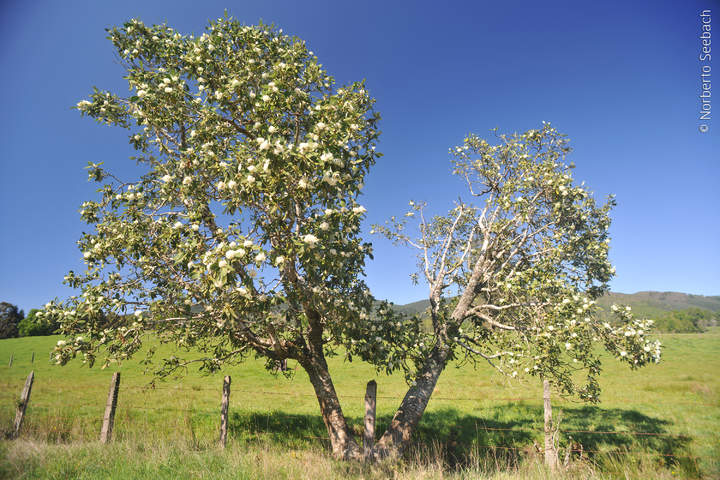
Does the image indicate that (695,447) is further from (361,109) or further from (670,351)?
(670,351)

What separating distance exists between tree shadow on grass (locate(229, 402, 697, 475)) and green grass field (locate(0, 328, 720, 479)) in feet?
0.24

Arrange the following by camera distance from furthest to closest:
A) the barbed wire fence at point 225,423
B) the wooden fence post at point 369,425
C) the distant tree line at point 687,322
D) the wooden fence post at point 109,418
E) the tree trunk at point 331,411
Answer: the distant tree line at point 687,322 < the barbed wire fence at point 225,423 < the wooden fence post at point 109,418 < the tree trunk at point 331,411 < the wooden fence post at point 369,425

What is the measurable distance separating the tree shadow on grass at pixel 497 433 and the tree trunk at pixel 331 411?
254 cm

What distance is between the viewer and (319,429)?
13.3 metres

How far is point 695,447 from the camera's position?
37.2ft

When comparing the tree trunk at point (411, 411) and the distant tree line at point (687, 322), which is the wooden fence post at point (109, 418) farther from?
the distant tree line at point (687, 322)

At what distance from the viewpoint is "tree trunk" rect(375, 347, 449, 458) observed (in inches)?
364

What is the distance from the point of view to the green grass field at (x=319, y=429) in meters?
6.96

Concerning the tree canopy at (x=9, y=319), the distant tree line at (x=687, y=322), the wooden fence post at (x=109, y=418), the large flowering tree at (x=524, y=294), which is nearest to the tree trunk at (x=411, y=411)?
the large flowering tree at (x=524, y=294)

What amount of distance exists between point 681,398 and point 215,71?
33.7 meters

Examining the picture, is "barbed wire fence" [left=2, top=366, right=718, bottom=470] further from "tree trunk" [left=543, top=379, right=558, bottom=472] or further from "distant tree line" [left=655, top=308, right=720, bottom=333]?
"distant tree line" [left=655, top=308, right=720, bottom=333]

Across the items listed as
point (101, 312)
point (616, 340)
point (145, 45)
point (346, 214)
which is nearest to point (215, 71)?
point (145, 45)

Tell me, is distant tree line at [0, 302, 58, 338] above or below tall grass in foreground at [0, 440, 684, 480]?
above

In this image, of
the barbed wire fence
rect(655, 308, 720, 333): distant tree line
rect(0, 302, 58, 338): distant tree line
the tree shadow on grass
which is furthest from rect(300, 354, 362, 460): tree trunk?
rect(655, 308, 720, 333): distant tree line
